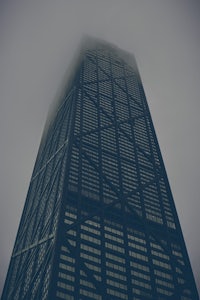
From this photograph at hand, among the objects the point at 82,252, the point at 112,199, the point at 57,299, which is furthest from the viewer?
the point at 112,199

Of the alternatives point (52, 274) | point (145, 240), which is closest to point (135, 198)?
point (145, 240)

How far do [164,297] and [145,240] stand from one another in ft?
54.1

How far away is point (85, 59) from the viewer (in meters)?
192

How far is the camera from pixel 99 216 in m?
98.4

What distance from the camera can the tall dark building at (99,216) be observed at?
8269cm

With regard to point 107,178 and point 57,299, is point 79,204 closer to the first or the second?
point 107,178

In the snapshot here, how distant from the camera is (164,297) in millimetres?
86375

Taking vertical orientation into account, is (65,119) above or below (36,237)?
above

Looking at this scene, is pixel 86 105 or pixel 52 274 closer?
pixel 52 274

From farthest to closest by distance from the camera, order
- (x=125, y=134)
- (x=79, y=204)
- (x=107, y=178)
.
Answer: (x=125, y=134) < (x=107, y=178) < (x=79, y=204)

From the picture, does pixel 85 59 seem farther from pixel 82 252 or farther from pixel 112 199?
pixel 82 252

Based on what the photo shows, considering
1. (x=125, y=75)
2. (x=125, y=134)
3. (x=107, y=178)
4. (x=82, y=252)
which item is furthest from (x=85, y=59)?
(x=82, y=252)

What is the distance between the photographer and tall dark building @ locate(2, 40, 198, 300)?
82688 millimetres

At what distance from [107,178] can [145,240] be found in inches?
851
